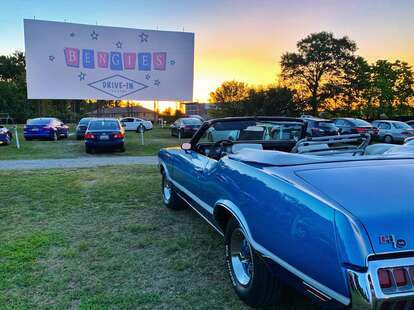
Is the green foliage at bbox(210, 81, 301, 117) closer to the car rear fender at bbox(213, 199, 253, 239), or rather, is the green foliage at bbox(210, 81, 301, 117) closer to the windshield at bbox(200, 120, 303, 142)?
the windshield at bbox(200, 120, 303, 142)

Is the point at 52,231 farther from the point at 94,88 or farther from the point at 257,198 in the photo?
the point at 94,88

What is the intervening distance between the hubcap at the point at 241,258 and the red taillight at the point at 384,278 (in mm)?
1212

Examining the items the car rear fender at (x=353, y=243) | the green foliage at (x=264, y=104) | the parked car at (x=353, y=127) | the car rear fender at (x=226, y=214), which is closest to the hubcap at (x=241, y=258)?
the car rear fender at (x=226, y=214)

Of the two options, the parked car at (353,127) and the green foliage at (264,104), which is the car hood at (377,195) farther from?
the green foliage at (264,104)

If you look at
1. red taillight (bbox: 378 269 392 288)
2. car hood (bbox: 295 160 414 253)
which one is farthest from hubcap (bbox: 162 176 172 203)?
red taillight (bbox: 378 269 392 288)

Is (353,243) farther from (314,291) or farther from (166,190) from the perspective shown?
(166,190)

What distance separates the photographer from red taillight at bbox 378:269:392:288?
75.9 inches

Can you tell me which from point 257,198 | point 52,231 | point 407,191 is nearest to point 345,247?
point 407,191

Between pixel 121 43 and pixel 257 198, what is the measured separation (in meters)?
23.2

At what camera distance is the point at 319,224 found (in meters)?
2.12

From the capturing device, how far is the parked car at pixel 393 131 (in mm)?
21812

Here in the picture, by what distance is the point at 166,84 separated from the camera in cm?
2491

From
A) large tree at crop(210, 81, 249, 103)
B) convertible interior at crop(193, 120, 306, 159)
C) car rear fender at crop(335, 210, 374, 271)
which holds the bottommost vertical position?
car rear fender at crop(335, 210, 374, 271)

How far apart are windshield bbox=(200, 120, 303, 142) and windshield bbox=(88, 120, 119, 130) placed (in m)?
11.3
